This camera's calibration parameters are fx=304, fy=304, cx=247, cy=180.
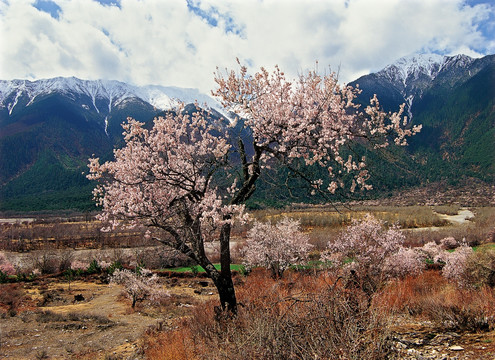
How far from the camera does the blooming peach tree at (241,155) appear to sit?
8344 millimetres

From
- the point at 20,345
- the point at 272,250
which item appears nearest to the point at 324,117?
the point at 20,345

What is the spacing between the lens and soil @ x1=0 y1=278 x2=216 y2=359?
12992mm

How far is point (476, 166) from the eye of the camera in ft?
554

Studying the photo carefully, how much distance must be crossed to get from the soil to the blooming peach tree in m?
5.99

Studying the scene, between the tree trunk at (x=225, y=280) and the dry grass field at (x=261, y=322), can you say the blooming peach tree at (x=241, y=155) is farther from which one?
the dry grass field at (x=261, y=322)

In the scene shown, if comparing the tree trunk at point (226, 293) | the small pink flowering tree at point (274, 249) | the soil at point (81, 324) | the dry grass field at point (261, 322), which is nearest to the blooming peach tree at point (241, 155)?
the tree trunk at point (226, 293)

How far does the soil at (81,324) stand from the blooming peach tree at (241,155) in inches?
236

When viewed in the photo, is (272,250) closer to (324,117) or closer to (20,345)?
(20,345)

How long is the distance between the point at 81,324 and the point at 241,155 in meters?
16.0

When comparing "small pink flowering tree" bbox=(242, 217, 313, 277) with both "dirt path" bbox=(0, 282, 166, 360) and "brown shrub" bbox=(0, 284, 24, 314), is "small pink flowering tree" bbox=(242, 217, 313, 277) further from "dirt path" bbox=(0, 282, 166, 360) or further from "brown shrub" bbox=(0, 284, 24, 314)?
"brown shrub" bbox=(0, 284, 24, 314)

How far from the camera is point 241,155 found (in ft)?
30.7

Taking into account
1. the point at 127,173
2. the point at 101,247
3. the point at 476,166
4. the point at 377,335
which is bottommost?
the point at 101,247

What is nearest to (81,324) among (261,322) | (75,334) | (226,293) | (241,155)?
(75,334)

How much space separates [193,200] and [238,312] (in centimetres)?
372
